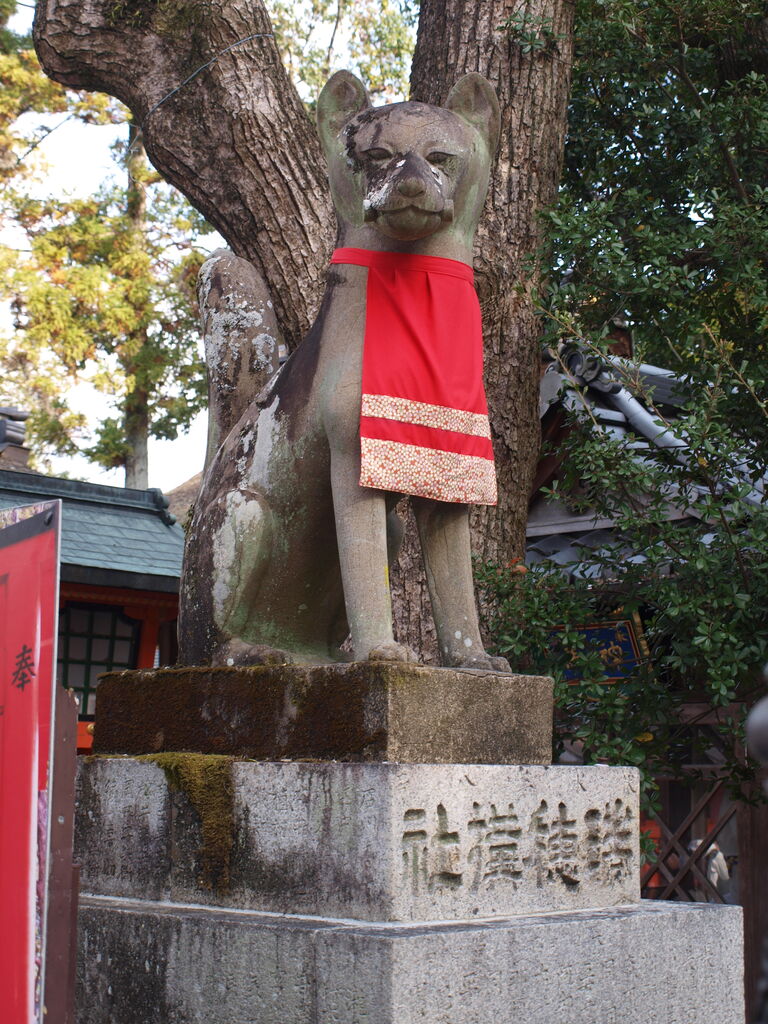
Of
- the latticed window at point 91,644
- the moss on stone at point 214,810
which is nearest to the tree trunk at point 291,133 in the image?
the moss on stone at point 214,810

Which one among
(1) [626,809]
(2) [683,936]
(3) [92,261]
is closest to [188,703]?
(1) [626,809]

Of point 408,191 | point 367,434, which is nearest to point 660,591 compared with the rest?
point 367,434

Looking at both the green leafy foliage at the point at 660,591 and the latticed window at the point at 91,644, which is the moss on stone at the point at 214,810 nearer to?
the green leafy foliage at the point at 660,591

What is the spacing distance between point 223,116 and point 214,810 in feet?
13.1

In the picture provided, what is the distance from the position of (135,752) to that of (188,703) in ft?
0.93

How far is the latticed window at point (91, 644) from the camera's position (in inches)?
348

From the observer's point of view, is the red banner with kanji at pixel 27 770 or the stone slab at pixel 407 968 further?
the stone slab at pixel 407 968

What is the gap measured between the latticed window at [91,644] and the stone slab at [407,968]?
5722 mm

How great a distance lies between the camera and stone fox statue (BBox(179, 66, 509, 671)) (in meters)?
3.17

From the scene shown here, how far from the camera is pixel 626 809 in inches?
135

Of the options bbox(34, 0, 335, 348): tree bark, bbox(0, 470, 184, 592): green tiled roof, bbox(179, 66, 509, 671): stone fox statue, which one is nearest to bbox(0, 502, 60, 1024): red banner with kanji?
bbox(179, 66, 509, 671): stone fox statue

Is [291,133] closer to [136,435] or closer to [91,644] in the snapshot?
[91,644]

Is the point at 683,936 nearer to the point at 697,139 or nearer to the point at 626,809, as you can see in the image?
the point at 626,809

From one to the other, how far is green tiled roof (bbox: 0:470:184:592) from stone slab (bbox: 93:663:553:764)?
5.01 m
